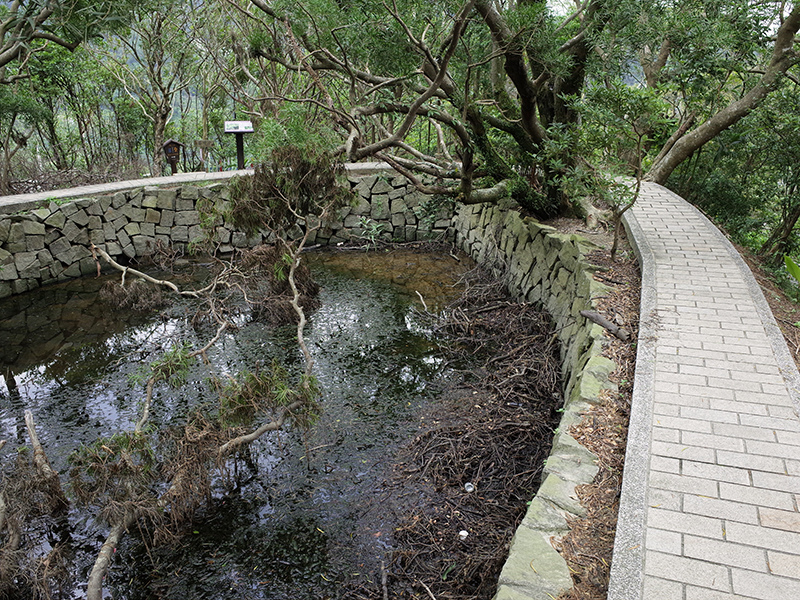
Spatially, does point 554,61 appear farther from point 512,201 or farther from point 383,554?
point 383,554

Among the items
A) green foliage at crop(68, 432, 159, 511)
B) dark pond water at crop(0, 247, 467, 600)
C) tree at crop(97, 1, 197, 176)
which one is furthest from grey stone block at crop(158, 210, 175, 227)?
green foliage at crop(68, 432, 159, 511)

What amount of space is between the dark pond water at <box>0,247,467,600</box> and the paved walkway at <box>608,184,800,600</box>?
5.53ft

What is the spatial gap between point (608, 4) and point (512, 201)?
3035mm

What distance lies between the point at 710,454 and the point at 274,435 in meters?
3.29

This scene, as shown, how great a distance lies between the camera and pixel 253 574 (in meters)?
3.35

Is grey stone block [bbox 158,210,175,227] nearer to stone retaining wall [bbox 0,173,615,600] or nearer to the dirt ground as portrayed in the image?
stone retaining wall [bbox 0,173,615,600]

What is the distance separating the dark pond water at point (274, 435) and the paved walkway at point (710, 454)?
5.53 feet

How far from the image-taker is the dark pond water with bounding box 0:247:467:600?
3.40m

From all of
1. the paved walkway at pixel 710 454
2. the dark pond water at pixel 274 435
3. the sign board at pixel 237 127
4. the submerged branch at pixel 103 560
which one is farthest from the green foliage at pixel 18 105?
the paved walkway at pixel 710 454

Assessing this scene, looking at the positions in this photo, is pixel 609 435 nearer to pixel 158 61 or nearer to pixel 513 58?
pixel 513 58

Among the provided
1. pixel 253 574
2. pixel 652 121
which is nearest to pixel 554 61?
pixel 652 121

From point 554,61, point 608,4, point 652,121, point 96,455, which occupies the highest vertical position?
point 608,4

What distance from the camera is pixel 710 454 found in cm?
286

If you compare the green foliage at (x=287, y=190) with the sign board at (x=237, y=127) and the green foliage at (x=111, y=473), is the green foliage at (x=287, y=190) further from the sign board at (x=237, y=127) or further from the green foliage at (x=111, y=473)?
the sign board at (x=237, y=127)
